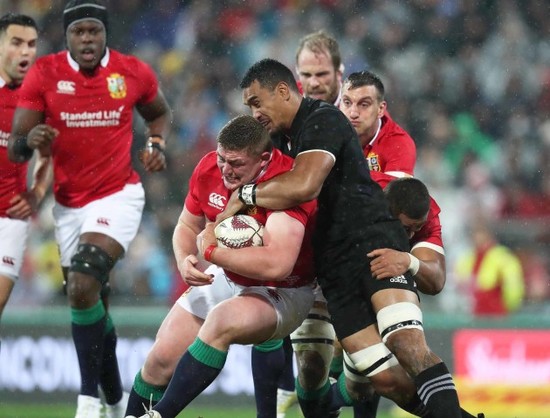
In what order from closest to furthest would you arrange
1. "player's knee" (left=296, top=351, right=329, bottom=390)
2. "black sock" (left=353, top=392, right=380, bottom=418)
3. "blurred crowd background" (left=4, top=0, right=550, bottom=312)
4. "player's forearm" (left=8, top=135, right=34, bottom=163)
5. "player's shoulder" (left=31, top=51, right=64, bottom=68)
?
"player's knee" (left=296, top=351, right=329, bottom=390) → "black sock" (left=353, top=392, right=380, bottom=418) → "player's forearm" (left=8, top=135, right=34, bottom=163) → "player's shoulder" (left=31, top=51, right=64, bottom=68) → "blurred crowd background" (left=4, top=0, right=550, bottom=312)

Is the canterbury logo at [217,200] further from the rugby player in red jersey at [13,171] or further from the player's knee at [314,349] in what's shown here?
the rugby player in red jersey at [13,171]

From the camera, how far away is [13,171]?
8445mm

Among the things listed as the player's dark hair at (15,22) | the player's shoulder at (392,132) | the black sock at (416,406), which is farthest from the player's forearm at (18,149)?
the black sock at (416,406)

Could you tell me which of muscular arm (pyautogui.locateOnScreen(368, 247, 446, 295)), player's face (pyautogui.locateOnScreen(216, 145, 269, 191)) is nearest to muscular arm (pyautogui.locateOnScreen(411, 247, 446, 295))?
muscular arm (pyautogui.locateOnScreen(368, 247, 446, 295))

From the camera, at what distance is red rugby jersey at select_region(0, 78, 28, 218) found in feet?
27.2

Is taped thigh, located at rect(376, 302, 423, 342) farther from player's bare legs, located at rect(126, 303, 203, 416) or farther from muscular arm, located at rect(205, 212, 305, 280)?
player's bare legs, located at rect(126, 303, 203, 416)

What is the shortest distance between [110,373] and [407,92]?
27.0 ft

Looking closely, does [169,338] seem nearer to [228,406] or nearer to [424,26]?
[228,406]

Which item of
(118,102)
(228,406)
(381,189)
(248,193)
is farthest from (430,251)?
(228,406)

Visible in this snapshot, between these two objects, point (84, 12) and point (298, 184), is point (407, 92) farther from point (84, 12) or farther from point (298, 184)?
point (298, 184)

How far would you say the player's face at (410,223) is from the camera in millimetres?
6613

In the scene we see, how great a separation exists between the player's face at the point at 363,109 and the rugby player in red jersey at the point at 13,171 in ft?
8.33

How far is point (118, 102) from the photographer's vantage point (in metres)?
8.23

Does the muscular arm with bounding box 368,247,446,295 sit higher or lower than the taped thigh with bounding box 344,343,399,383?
higher
